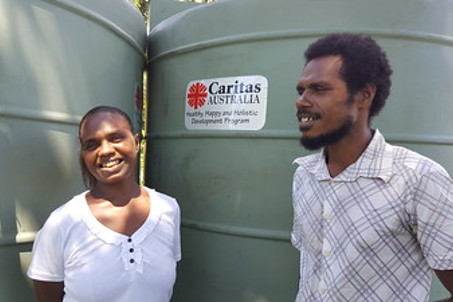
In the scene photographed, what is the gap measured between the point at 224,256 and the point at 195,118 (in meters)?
0.67

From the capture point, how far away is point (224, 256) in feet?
6.72

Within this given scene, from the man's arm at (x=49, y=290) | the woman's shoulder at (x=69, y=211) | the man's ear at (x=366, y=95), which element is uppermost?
the man's ear at (x=366, y=95)

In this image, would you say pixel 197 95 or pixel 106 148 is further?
pixel 197 95

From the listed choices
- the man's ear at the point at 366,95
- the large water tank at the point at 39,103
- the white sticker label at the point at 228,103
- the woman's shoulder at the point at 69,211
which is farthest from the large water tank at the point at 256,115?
the woman's shoulder at the point at 69,211

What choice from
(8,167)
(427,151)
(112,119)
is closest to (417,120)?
(427,151)

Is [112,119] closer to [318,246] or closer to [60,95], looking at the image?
[60,95]

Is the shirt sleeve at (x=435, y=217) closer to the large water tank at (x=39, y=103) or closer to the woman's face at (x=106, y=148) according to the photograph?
the woman's face at (x=106, y=148)

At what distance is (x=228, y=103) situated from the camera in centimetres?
197

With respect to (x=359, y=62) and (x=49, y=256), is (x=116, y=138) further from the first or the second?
(x=359, y=62)

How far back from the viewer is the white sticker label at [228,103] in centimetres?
192

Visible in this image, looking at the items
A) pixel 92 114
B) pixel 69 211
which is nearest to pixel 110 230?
pixel 69 211

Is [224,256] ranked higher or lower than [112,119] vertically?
lower

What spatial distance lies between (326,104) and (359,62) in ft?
0.50

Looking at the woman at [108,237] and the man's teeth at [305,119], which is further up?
the man's teeth at [305,119]
